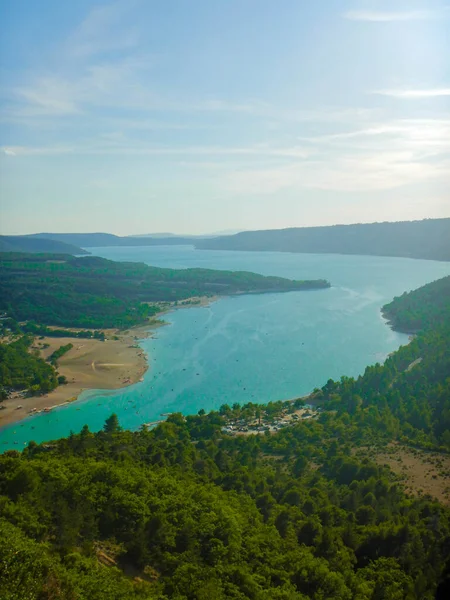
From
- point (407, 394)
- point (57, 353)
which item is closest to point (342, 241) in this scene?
point (57, 353)

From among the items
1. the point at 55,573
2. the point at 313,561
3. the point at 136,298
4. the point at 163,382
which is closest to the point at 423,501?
the point at 313,561

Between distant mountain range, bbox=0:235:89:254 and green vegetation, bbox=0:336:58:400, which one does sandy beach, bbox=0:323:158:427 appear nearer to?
green vegetation, bbox=0:336:58:400

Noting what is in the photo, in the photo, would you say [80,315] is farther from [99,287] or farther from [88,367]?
[88,367]

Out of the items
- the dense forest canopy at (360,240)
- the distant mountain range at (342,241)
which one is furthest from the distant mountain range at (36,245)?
the dense forest canopy at (360,240)

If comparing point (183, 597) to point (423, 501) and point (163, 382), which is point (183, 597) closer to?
point (423, 501)

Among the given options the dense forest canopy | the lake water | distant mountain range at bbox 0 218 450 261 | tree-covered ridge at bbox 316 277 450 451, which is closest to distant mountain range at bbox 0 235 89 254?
distant mountain range at bbox 0 218 450 261

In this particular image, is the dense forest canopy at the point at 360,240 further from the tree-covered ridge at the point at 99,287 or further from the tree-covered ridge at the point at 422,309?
the tree-covered ridge at the point at 422,309
